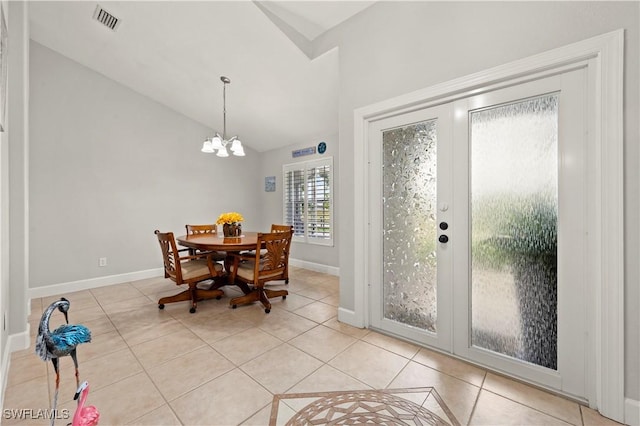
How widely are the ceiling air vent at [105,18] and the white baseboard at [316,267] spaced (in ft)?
13.9

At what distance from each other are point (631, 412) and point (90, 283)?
5.50 meters

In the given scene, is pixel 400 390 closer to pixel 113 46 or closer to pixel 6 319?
pixel 6 319

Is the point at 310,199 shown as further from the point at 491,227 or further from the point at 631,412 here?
the point at 631,412

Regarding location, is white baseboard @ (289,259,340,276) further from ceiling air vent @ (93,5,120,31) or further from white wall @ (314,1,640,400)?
ceiling air vent @ (93,5,120,31)

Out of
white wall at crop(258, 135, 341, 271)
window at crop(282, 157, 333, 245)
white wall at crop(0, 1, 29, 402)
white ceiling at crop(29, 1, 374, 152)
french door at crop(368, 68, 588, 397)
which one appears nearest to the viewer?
french door at crop(368, 68, 588, 397)

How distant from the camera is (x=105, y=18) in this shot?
301cm

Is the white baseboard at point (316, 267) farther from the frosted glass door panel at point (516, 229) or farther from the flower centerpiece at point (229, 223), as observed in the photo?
the frosted glass door panel at point (516, 229)

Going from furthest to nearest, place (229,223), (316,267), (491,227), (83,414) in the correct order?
(316,267) < (229,223) < (491,227) < (83,414)

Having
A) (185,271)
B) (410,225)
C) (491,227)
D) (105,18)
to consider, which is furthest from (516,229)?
(105,18)

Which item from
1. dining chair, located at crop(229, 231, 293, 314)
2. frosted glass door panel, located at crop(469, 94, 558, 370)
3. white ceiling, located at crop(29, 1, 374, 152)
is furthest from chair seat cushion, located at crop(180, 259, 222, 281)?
frosted glass door panel, located at crop(469, 94, 558, 370)

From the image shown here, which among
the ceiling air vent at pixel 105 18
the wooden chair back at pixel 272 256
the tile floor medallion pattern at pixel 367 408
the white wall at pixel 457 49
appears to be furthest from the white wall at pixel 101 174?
the tile floor medallion pattern at pixel 367 408

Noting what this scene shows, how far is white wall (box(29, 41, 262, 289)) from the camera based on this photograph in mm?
3561

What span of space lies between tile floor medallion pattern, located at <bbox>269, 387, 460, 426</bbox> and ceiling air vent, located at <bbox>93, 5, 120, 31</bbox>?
4090mm

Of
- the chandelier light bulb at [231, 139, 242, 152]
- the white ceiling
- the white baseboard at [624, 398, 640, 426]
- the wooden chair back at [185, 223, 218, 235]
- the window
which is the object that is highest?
the white ceiling
